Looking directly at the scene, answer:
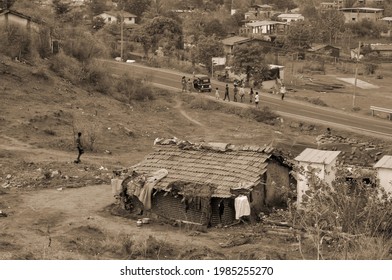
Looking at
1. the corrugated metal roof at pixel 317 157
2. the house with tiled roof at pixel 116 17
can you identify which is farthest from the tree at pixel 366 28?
the corrugated metal roof at pixel 317 157

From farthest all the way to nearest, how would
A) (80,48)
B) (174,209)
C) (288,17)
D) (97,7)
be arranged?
(288,17)
(97,7)
(80,48)
(174,209)

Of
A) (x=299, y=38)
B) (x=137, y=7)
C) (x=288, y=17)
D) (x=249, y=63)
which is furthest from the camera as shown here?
(x=288, y=17)

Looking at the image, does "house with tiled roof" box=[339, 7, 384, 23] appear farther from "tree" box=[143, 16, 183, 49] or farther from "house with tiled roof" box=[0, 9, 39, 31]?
"house with tiled roof" box=[0, 9, 39, 31]

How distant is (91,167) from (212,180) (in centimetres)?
471

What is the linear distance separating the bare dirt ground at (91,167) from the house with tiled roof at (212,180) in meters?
0.38

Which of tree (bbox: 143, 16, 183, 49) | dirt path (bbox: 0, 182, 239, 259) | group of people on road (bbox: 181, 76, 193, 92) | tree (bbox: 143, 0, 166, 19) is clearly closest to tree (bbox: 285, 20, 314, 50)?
tree (bbox: 143, 16, 183, 49)

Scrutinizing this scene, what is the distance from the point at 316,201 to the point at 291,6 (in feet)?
269

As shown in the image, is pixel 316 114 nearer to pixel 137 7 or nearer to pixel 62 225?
A: pixel 62 225

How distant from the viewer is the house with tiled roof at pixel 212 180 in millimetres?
13484

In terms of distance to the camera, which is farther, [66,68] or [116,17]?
[116,17]

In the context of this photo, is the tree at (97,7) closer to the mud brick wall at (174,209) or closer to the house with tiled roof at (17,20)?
the house with tiled roof at (17,20)

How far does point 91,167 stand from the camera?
17.7 m

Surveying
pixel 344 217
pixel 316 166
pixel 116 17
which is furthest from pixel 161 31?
pixel 344 217

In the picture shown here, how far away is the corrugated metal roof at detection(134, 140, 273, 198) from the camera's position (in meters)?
13.8
